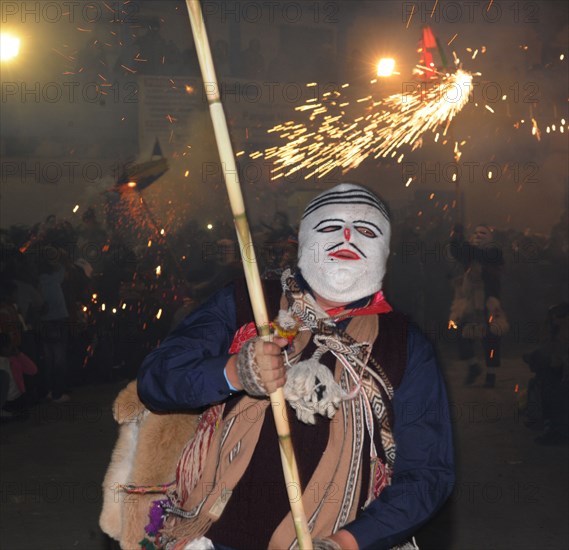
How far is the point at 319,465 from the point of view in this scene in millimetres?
2236

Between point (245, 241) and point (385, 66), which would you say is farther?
point (385, 66)

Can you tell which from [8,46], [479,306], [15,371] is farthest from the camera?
[8,46]

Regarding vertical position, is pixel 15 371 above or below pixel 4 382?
above

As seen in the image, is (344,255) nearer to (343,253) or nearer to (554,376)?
(343,253)

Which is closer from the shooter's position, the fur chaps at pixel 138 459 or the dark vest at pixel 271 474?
the dark vest at pixel 271 474

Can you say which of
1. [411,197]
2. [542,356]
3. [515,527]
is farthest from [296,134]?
[515,527]

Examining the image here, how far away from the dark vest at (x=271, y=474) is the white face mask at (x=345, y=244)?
0.17 metres

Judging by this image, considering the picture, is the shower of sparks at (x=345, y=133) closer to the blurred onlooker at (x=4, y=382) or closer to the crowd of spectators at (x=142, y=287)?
the crowd of spectators at (x=142, y=287)

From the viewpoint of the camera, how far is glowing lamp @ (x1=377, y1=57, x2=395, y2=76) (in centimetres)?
1331

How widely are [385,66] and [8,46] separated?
5260mm

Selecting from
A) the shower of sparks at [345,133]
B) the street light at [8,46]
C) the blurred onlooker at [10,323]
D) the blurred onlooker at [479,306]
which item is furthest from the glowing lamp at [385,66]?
the blurred onlooker at [10,323]

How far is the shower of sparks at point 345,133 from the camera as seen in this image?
13.0 meters

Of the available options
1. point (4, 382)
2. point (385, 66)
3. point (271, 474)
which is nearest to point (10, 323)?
point (4, 382)

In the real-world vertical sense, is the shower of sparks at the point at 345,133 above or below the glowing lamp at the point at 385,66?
below
